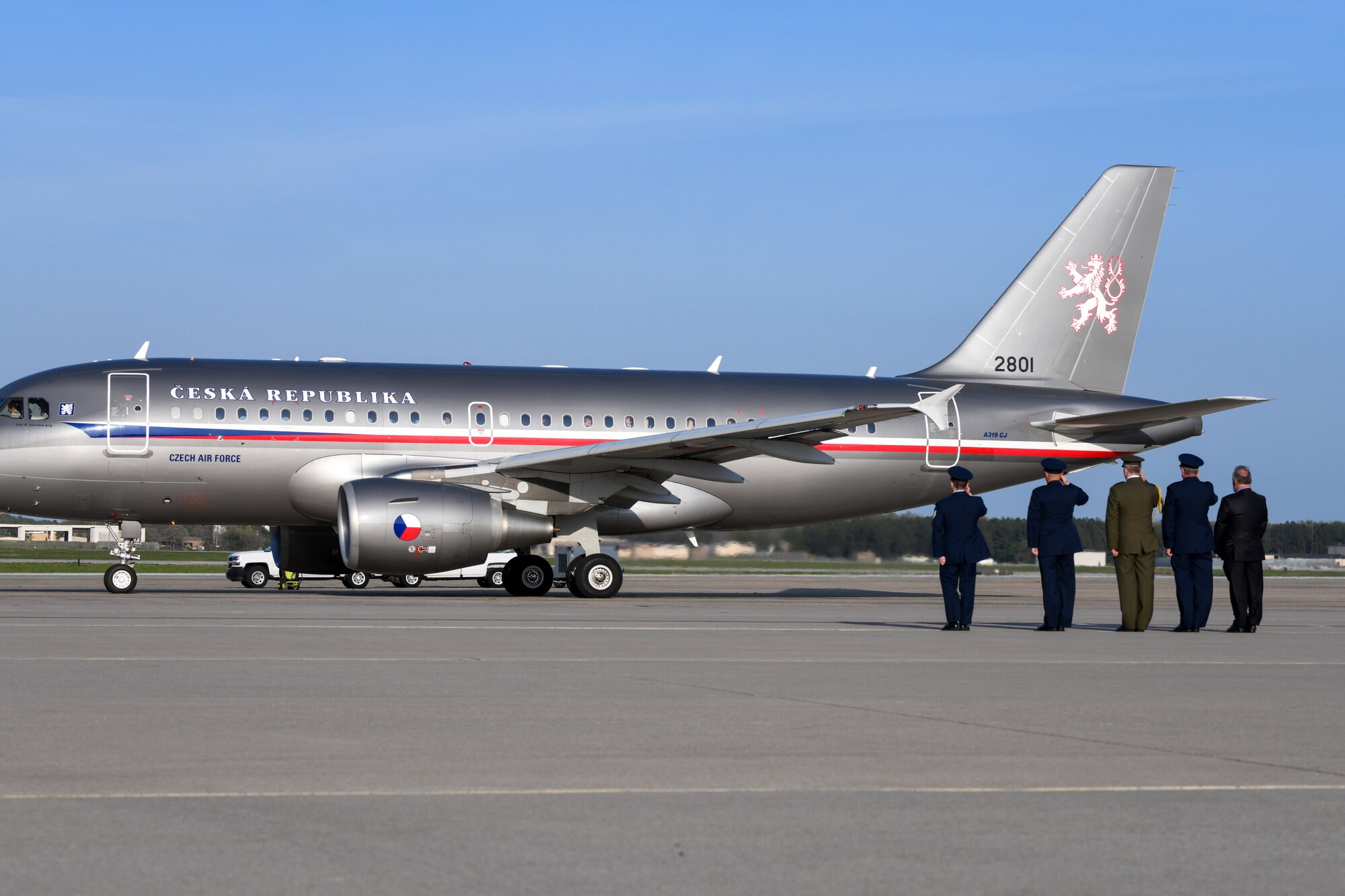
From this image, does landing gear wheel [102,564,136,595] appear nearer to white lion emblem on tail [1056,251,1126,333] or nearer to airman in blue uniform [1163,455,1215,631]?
airman in blue uniform [1163,455,1215,631]

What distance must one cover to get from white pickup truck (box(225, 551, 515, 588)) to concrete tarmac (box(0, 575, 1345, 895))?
17917 millimetres

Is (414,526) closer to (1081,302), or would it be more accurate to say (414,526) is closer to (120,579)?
(120,579)

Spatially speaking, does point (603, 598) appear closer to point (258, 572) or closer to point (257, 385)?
point (257, 385)

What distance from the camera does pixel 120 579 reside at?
22406 millimetres

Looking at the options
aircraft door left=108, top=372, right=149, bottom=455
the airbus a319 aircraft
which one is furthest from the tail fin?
aircraft door left=108, top=372, right=149, bottom=455

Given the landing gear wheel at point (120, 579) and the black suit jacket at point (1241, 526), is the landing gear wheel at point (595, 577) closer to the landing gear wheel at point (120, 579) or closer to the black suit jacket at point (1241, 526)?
the landing gear wheel at point (120, 579)

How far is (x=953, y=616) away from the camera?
15477mm

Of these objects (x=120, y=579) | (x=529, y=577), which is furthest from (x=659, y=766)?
(x=529, y=577)

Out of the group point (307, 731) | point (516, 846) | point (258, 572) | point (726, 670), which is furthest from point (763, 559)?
point (516, 846)

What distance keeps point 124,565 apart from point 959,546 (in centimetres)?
1329

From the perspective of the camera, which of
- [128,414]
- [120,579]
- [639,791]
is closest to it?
[639,791]

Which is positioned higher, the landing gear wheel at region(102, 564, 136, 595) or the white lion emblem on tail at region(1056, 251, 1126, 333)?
the white lion emblem on tail at region(1056, 251, 1126, 333)

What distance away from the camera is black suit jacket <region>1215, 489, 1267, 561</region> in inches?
628

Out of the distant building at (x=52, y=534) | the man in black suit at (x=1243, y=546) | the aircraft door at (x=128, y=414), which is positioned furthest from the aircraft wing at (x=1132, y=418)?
the distant building at (x=52, y=534)
